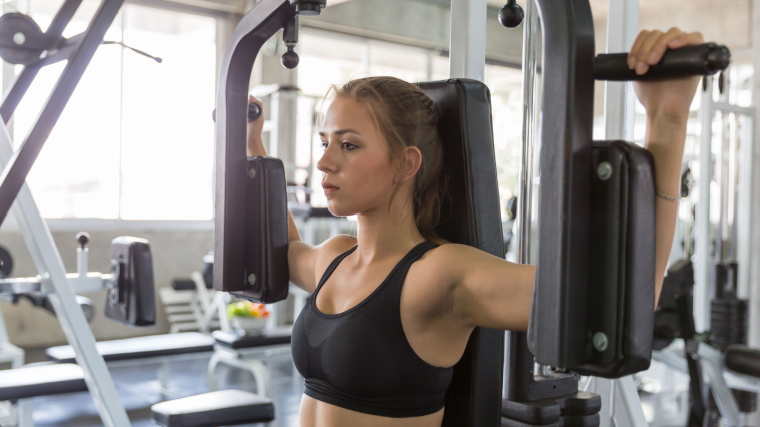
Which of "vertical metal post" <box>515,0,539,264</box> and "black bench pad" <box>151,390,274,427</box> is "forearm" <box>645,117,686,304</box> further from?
"black bench pad" <box>151,390,274,427</box>

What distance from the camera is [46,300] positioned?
11.2 ft

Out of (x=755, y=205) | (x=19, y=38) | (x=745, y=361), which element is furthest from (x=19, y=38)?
(x=755, y=205)

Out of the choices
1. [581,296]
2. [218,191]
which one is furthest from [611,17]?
[581,296]

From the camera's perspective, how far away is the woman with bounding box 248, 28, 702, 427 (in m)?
1.07

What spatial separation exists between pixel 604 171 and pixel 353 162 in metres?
0.53

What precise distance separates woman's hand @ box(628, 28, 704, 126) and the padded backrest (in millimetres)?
466

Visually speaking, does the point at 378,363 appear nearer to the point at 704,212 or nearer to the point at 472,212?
the point at 472,212

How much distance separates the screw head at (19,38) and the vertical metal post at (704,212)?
3560 mm

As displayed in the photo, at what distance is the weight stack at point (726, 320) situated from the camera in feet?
13.8

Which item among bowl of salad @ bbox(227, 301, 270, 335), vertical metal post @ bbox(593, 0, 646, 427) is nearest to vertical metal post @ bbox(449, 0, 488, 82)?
vertical metal post @ bbox(593, 0, 646, 427)

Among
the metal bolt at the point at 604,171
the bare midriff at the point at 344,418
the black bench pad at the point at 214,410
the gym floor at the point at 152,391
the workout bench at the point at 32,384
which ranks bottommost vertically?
the gym floor at the point at 152,391

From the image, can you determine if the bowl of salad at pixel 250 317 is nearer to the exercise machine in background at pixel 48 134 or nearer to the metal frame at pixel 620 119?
the exercise machine in background at pixel 48 134

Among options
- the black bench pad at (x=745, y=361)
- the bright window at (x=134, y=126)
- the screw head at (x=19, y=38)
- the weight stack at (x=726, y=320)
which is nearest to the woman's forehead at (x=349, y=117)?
the screw head at (x=19, y=38)

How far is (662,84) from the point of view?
686 millimetres
